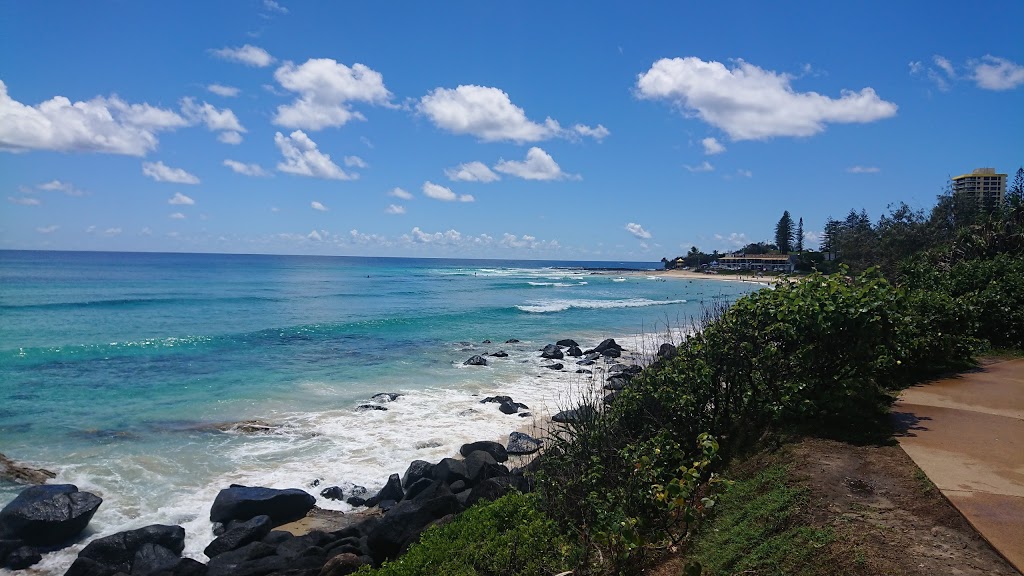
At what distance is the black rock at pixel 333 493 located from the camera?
984 centimetres

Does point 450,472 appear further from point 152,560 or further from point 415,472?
point 152,560

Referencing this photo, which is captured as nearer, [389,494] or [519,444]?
[389,494]

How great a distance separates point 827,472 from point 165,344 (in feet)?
84.7

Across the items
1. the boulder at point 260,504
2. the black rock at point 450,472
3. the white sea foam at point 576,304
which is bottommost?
the boulder at point 260,504

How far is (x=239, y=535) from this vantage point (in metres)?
8.23

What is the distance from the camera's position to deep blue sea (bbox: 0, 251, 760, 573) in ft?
34.8

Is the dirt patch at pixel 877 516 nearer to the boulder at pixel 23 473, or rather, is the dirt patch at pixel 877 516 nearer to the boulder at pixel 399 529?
the boulder at pixel 399 529

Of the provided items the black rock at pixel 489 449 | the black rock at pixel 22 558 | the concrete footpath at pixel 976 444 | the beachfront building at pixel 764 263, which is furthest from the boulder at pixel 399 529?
the beachfront building at pixel 764 263

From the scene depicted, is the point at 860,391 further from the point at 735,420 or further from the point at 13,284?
the point at 13,284

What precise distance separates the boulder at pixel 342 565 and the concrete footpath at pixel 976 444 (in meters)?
6.06

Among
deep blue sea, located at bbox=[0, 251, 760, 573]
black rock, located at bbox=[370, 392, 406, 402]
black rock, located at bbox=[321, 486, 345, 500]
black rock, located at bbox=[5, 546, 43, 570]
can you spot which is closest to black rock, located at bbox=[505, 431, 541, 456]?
deep blue sea, located at bbox=[0, 251, 760, 573]

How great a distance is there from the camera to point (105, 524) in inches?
348

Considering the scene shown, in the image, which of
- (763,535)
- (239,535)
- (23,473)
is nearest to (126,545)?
(239,535)

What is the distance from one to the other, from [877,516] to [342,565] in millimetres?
5649
